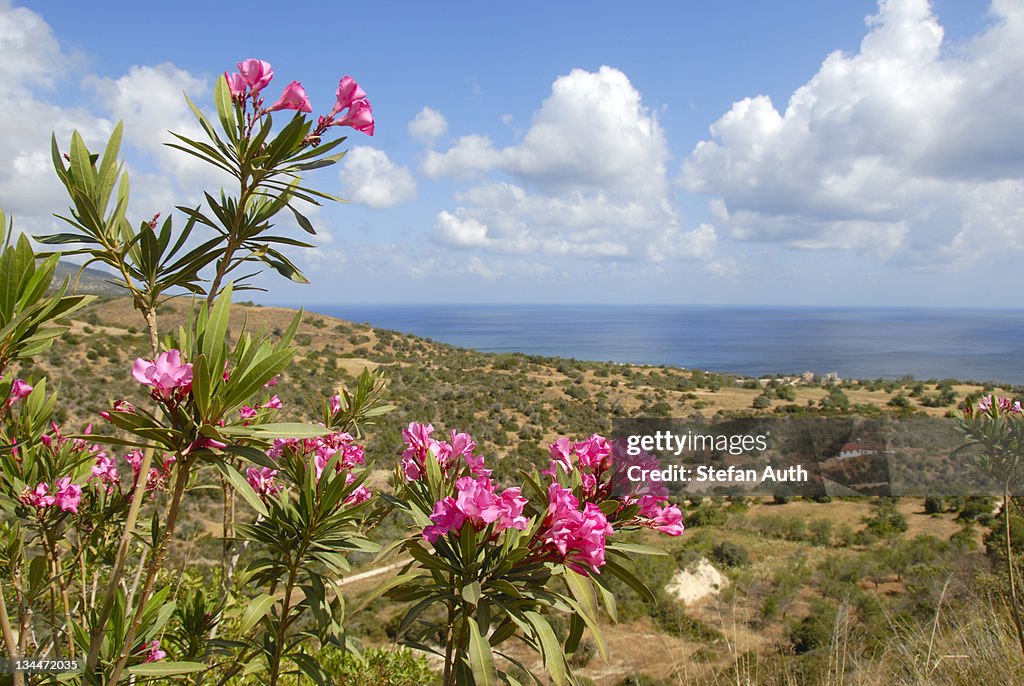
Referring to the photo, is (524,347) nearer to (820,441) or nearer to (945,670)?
(820,441)

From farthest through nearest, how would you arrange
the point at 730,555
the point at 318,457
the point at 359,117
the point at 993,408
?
the point at 730,555
the point at 993,408
the point at 318,457
the point at 359,117

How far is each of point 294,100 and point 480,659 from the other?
4.20ft

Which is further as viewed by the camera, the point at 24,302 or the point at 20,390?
the point at 20,390

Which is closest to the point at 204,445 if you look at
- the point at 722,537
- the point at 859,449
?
the point at 722,537

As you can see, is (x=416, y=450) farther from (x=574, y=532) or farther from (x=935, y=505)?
(x=935, y=505)

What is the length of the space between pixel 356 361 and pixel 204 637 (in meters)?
23.1

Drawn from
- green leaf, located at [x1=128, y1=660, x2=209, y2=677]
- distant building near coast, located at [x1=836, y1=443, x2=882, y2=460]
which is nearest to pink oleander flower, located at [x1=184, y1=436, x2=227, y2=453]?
green leaf, located at [x1=128, y1=660, x2=209, y2=677]

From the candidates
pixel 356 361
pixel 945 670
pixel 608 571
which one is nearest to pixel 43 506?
pixel 608 571

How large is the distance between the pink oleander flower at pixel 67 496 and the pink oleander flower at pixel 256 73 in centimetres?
136

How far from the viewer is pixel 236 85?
1.26 m

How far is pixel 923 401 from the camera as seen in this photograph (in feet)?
81.0

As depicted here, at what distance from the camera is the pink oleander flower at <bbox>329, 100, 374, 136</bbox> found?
1.35 m
